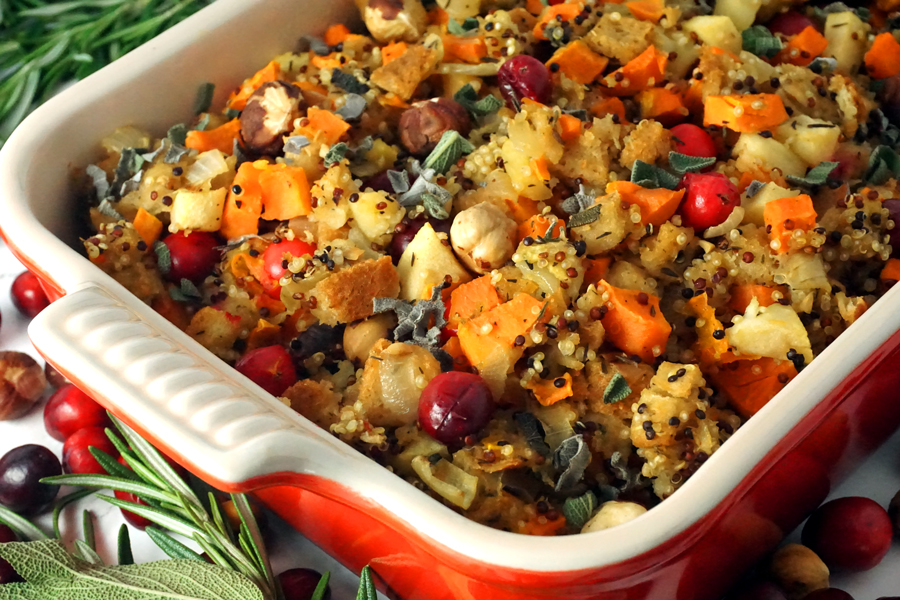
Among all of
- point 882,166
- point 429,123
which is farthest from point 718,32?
point 429,123

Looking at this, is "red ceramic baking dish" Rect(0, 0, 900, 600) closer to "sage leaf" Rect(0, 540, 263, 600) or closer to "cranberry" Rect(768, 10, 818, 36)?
"sage leaf" Rect(0, 540, 263, 600)

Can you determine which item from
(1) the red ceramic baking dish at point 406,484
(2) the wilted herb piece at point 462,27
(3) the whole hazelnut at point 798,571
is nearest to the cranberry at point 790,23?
(2) the wilted herb piece at point 462,27

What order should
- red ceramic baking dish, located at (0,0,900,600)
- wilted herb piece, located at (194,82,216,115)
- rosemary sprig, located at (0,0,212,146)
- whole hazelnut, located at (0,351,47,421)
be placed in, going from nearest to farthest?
red ceramic baking dish, located at (0,0,900,600)
whole hazelnut, located at (0,351,47,421)
wilted herb piece, located at (194,82,216,115)
rosemary sprig, located at (0,0,212,146)

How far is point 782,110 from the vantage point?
190cm

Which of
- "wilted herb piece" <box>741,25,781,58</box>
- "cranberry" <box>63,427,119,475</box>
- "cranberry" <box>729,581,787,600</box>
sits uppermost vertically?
"wilted herb piece" <box>741,25,781,58</box>

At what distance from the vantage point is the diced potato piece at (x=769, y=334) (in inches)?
62.9

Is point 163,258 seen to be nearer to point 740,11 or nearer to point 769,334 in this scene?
point 769,334

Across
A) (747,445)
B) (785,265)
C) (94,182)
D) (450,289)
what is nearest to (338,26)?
(94,182)

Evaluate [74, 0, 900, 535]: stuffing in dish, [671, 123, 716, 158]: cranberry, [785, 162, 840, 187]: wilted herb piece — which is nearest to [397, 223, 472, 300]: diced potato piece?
[74, 0, 900, 535]: stuffing in dish

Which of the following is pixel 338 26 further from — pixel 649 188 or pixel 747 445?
pixel 747 445

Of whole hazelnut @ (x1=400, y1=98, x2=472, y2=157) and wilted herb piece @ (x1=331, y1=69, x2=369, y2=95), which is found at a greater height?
wilted herb piece @ (x1=331, y1=69, x2=369, y2=95)

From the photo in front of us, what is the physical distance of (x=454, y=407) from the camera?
150cm

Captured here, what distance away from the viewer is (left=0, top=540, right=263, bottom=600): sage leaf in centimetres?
155

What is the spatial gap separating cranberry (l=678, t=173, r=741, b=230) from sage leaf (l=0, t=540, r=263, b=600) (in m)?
1.05
